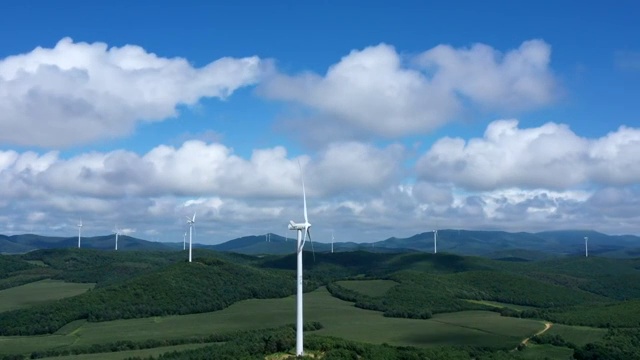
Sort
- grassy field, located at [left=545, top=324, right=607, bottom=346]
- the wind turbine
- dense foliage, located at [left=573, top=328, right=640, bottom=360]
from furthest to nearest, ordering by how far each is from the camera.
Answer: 1. grassy field, located at [left=545, top=324, right=607, bottom=346]
2. dense foliage, located at [left=573, top=328, right=640, bottom=360]
3. the wind turbine

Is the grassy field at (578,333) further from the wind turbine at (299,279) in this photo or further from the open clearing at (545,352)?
the wind turbine at (299,279)

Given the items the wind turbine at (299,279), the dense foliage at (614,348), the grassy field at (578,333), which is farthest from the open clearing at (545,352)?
the wind turbine at (299,279)

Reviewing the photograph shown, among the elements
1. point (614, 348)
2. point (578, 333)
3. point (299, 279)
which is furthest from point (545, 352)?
point (299, 279)

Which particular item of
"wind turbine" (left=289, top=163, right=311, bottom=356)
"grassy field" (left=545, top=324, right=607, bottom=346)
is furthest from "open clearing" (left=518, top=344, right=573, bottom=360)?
"wind turbine" (left=289, top=163, right=311, bottom=356)

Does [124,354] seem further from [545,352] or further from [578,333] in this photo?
[578,333]

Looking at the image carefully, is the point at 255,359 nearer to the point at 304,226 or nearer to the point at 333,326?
the point at 304,226

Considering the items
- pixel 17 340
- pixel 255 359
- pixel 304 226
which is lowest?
pixel 17 340

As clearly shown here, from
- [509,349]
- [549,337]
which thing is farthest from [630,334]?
[509,349]

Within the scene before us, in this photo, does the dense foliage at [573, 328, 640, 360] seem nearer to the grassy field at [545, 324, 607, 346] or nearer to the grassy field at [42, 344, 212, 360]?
the grassy field at [545, 324, 607, 346]

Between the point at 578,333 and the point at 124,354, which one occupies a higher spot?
the point at 578,333
